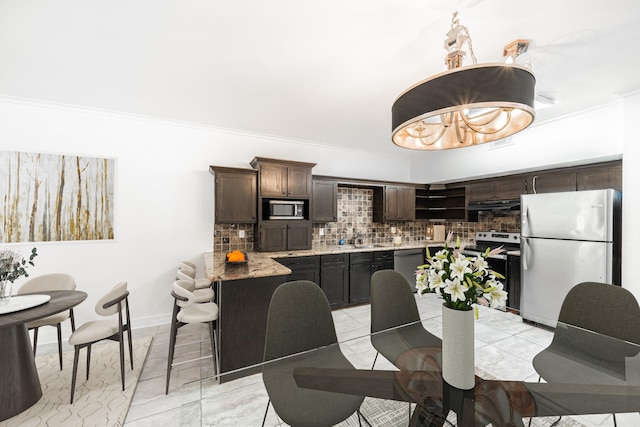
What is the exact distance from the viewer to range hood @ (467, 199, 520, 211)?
391 cm

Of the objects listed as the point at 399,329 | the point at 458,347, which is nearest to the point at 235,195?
the point at 399,329

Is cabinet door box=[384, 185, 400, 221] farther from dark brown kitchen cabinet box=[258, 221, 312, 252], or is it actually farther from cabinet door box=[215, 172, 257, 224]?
cabinet door box=[215, 172, 257, 224]

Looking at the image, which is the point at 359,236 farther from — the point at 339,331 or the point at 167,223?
the point at 167,223

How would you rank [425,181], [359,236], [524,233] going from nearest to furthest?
1. [524,233]
2. [359,236]
3. [425,181]

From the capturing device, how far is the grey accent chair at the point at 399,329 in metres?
1.56

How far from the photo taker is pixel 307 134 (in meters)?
4.19

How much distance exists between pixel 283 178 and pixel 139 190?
6.40ft

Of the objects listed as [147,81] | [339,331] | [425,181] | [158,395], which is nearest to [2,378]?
[158,395]

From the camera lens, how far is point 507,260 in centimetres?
373

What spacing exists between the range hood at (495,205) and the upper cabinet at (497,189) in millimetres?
63

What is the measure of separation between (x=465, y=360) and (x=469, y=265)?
16.7 inches

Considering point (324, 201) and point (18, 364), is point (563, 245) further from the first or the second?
point (18, 364)

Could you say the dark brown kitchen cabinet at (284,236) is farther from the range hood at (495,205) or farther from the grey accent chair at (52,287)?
the range hood at (495,205)

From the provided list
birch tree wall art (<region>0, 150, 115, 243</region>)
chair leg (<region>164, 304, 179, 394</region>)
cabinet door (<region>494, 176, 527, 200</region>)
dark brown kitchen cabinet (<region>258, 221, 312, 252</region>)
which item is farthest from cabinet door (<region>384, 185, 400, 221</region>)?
birch tree wall art (<region>0, 150, 115, 243</region>)
